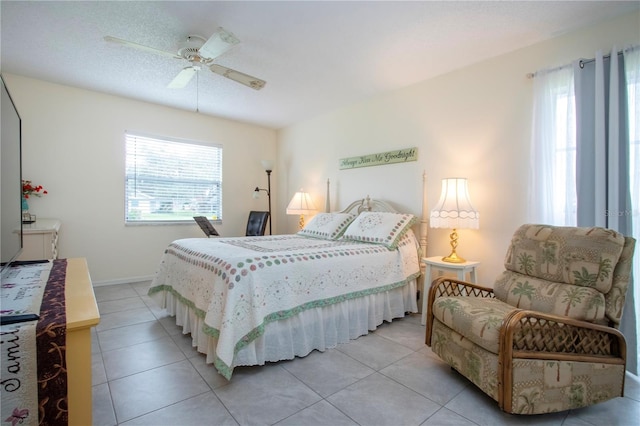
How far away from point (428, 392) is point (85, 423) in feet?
5.32

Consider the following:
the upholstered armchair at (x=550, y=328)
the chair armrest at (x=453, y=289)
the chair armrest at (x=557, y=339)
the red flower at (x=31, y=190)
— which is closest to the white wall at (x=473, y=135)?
the chair armrest at (x=453, y=289)

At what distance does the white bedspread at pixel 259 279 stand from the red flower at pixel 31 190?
1.83 metres

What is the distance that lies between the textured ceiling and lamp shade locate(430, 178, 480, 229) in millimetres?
1178

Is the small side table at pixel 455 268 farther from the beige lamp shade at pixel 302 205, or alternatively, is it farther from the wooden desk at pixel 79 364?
the wooden desk at pixel 79 364

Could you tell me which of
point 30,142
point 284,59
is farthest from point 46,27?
point 284,59

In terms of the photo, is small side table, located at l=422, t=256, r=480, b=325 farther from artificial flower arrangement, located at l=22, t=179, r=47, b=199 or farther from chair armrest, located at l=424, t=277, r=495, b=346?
artificial flower arrangement, located at l=22, t=179, r=47, b=199

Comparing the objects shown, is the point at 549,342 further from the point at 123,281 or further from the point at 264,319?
the point at 123,281

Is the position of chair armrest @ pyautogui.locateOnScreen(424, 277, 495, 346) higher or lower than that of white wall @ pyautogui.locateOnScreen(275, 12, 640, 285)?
lower

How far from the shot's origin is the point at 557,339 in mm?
1554

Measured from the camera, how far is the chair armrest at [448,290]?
6.84 feet

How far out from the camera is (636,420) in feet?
5.05

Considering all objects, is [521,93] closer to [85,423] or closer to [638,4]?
[638,4]

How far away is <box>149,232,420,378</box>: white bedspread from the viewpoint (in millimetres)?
1847

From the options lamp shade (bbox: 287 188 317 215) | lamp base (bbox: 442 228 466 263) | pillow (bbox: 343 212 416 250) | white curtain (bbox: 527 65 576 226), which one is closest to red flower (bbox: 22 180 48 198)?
lamp shade (bbox: 287 188 317 215)
